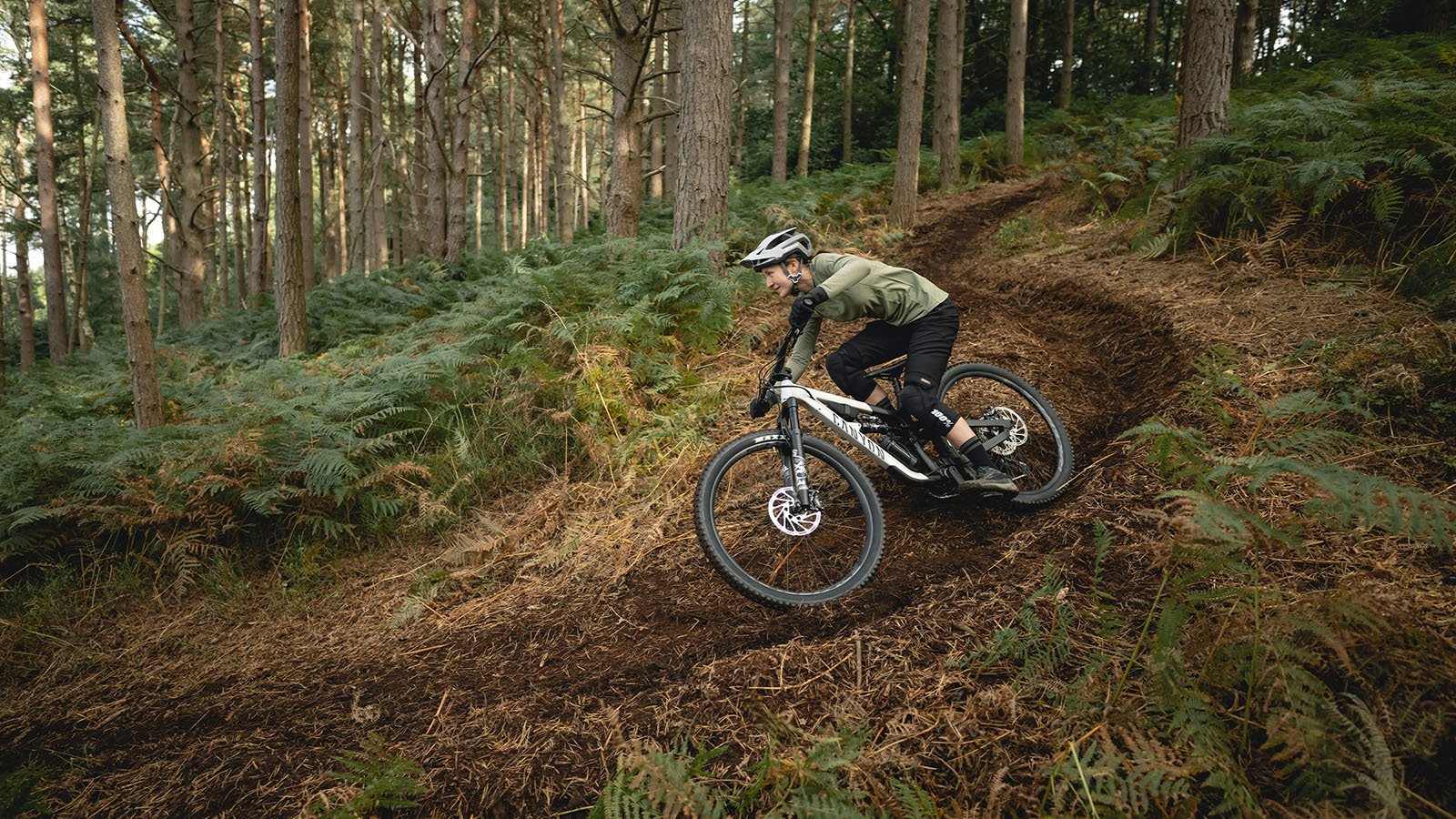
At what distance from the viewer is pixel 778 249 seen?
3.87m

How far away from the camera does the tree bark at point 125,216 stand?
597 centimetres

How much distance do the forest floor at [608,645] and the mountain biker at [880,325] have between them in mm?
553

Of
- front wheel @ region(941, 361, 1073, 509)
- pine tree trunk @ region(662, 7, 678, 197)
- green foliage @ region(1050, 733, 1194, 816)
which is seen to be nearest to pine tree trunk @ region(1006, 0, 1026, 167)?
pine tree trunk @ region(662, 7, 678, 197)

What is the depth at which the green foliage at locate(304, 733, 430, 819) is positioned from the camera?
8.45ft

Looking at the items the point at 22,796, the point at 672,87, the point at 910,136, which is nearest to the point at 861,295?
the point at 22,796

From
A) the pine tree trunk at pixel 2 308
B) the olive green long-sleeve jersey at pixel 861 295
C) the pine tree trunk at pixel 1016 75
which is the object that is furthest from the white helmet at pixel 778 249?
the pine tree trunk at pixel 1016 75

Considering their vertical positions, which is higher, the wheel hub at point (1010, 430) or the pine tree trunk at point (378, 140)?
the pine tree trunk at point (378, 140)

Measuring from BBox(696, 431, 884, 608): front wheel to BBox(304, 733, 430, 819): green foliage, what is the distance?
63.1 inches

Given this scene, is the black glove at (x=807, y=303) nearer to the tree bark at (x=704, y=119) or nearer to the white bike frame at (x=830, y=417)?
the white bike frame at (x=830, y=417)

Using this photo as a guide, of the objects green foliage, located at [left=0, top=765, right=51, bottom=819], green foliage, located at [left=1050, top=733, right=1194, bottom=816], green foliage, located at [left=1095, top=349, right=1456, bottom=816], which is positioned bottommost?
green foliage, located at [left=0, top=765, right=51, bottom=819]

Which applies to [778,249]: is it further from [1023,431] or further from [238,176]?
[238,176]

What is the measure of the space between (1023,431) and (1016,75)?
14.8 metres

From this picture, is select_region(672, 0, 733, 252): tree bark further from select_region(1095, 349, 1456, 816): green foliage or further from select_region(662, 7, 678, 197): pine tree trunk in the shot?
select_region(662, 7, 678, 197): pine tree trunk

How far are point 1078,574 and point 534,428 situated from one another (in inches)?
174
